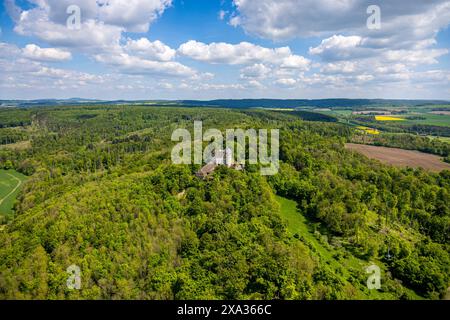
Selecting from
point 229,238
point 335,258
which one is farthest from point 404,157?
point 229,238

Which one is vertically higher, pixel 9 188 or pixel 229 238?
pixel 229 238

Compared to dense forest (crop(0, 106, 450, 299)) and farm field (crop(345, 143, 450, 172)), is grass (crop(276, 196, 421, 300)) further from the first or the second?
farm field (crop(345, 143, 450, 172))

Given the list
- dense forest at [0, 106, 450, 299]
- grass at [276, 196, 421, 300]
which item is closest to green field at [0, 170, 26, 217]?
dense forest at [0, 106, 450, 299]

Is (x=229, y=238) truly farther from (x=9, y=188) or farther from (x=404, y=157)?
(x=404, y=157)

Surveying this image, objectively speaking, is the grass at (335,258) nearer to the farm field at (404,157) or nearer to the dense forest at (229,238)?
the dense forest at (229,238)
